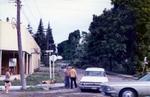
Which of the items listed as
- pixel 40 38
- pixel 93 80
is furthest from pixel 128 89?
pixel 40 38

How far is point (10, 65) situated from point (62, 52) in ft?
435

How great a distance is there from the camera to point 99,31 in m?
→ 83.6

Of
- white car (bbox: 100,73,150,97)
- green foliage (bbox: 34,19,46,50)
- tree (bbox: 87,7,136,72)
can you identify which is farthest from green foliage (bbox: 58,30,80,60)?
white car (bbox: 100,73,150,97)

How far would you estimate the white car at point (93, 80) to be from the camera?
36219 millimetres

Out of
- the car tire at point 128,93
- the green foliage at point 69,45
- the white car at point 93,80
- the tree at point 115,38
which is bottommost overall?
the car tire at point 128,93

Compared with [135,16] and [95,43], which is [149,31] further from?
[95,43]

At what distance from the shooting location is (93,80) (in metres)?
36.8

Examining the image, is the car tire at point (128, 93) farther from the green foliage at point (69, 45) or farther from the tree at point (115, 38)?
the green foliage at point (69, 45)

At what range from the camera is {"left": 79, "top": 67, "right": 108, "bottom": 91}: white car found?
36.2 m

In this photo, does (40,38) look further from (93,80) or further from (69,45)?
(93,80)

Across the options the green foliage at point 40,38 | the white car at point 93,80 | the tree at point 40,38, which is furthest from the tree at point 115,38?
the green foliage at point 40,38

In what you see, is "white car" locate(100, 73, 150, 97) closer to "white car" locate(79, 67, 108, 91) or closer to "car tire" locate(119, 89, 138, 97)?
"car tire" locate(119, 89, 138, 97)

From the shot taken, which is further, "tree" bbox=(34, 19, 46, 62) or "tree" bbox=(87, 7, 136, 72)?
"tree" bbox=(34, 19, 46, 62)

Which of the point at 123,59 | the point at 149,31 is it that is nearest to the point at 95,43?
the point at 123,59
